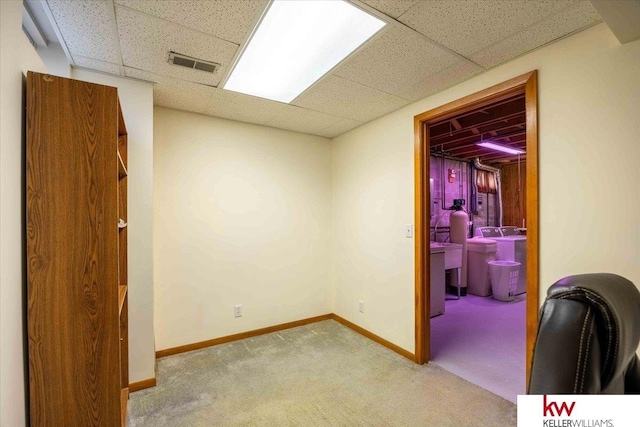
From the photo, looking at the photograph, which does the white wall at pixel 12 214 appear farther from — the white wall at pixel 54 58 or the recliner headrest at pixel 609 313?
the recliner headrest at pixel 609 313

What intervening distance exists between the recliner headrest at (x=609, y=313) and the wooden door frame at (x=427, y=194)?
123cm

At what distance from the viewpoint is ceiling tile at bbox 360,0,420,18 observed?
1.38 meters

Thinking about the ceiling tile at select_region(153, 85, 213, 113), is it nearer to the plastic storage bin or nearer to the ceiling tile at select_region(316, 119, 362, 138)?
the ceiling tile at select_region(316, 119, 362, 138)

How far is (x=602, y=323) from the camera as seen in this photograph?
1.88 feet

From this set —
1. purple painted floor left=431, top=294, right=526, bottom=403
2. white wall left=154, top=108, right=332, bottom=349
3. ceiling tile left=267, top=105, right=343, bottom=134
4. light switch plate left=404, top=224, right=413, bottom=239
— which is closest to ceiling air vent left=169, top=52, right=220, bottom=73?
ceiling tile left=267, top=105, right=343, bottom=134

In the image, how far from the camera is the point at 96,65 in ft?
6.53

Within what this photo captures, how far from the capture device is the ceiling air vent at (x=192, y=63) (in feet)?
6.17

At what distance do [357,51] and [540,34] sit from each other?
103 centimetres

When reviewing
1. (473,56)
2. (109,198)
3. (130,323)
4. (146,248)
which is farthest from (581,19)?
(130,323)

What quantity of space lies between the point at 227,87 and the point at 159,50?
22.6 inches

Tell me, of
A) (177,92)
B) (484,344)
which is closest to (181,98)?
(177,92)

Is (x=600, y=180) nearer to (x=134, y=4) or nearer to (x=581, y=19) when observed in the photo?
(x=581, y=19)

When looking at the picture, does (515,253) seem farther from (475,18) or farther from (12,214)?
(12,214)

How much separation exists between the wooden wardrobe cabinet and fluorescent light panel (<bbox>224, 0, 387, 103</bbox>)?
927mm
